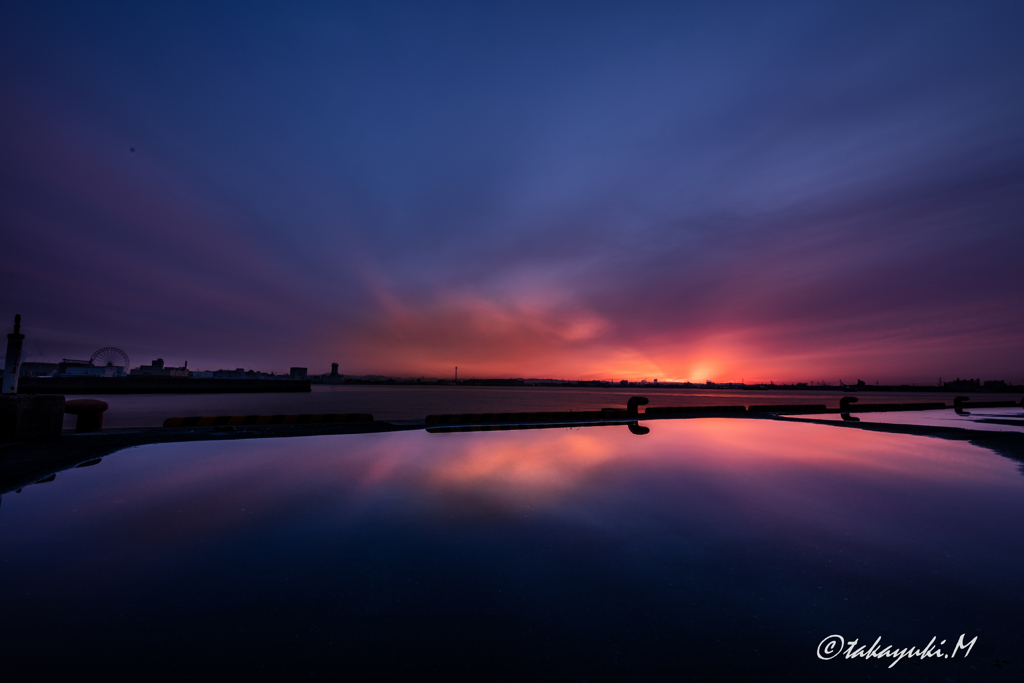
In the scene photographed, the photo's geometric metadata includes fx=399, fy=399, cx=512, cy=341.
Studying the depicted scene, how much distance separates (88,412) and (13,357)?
102 inches

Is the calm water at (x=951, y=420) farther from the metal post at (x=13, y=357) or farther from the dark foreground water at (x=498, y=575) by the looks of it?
the metal post at (x=13, y=357)

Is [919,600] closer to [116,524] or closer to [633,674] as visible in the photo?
[633,674]

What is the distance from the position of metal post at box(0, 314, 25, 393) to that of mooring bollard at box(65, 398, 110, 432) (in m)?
1.43

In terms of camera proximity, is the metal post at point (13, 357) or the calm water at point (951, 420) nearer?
the metal post at point (13, 357)

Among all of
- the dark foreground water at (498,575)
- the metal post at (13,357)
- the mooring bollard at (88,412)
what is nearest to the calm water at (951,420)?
the dark foreground water at (498,575)

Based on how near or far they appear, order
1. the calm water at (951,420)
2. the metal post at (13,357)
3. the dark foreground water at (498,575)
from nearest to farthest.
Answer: the dark foreground water at (498,575) < the metal post at (13,357) < the calm water at (951,420)

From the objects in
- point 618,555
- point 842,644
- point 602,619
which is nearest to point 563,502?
point 618,555

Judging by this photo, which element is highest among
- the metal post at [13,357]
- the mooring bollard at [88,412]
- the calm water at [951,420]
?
the metal post at [13,357]

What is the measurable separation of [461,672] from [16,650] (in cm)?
302

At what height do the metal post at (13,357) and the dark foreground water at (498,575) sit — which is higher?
the metal post at (13,357)

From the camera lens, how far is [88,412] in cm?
1203

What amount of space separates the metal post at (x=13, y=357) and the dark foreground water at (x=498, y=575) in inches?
195

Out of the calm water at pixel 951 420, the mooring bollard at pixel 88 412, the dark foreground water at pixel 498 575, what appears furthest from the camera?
the calm water at pixel 951 420

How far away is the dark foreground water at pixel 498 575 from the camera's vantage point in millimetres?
2709
